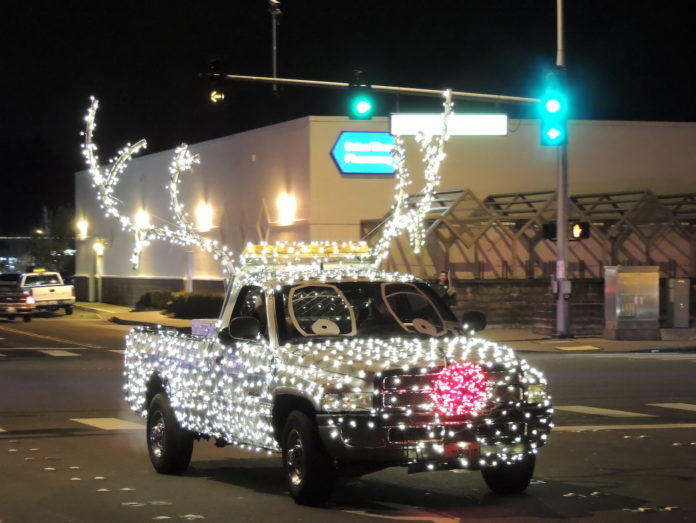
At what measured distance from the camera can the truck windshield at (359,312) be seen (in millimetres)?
10266

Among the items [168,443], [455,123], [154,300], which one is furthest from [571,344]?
[154,300]

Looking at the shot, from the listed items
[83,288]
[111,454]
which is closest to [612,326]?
[111,454]

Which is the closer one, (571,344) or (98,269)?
(571,344)

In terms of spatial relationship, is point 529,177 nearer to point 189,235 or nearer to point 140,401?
point 189,235

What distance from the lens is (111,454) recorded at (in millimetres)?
12656

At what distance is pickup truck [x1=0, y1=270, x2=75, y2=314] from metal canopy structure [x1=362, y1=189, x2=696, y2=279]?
15938 mm

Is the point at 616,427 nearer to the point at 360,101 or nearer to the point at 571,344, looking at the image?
the point at 360,101

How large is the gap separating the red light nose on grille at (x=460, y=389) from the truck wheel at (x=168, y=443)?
10.4ft

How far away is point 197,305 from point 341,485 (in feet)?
110

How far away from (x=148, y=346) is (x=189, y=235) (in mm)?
7505

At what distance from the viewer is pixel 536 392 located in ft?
31.4

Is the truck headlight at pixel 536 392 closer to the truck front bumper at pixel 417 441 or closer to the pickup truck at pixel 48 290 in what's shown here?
the truck front bumper at pixel 417 441

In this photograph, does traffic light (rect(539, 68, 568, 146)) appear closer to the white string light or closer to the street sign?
the street sign

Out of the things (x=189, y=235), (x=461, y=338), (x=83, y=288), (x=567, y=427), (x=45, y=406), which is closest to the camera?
(x=461, y=338)
